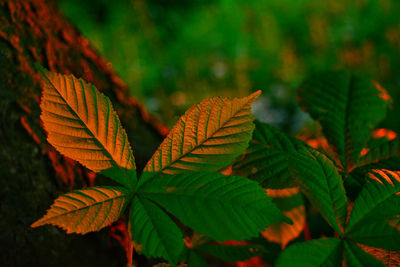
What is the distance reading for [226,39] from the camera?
3250 mm

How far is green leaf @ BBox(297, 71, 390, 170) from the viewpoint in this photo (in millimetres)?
438

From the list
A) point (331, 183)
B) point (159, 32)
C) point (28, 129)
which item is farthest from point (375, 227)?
point (159, 32)

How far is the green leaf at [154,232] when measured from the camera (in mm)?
272

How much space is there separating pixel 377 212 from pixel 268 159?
0.43 ft

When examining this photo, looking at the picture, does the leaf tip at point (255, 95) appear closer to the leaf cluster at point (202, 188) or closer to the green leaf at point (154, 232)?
the leaf cluster at point (202, 188)

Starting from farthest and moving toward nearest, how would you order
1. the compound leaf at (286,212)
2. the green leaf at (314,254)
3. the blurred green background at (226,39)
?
the blurred green background at (226,39) → the compound leaf at (286,212) → the green leaf at (314,254)

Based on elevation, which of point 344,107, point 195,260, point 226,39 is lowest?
point 195,260

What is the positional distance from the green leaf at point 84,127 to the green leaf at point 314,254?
0.16 meters

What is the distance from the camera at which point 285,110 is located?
3.24 metres

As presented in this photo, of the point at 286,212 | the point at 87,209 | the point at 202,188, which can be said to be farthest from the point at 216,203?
the point at 286,212

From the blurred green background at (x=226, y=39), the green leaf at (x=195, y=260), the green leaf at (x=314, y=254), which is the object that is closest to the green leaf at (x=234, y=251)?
the green leaf at (x=195, y=260)

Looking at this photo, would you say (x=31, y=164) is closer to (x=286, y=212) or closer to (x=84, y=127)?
(x=84, y=127)

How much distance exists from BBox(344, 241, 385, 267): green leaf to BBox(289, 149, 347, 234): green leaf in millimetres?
17

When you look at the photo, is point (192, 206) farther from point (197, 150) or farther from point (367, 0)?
point (367, 0)
